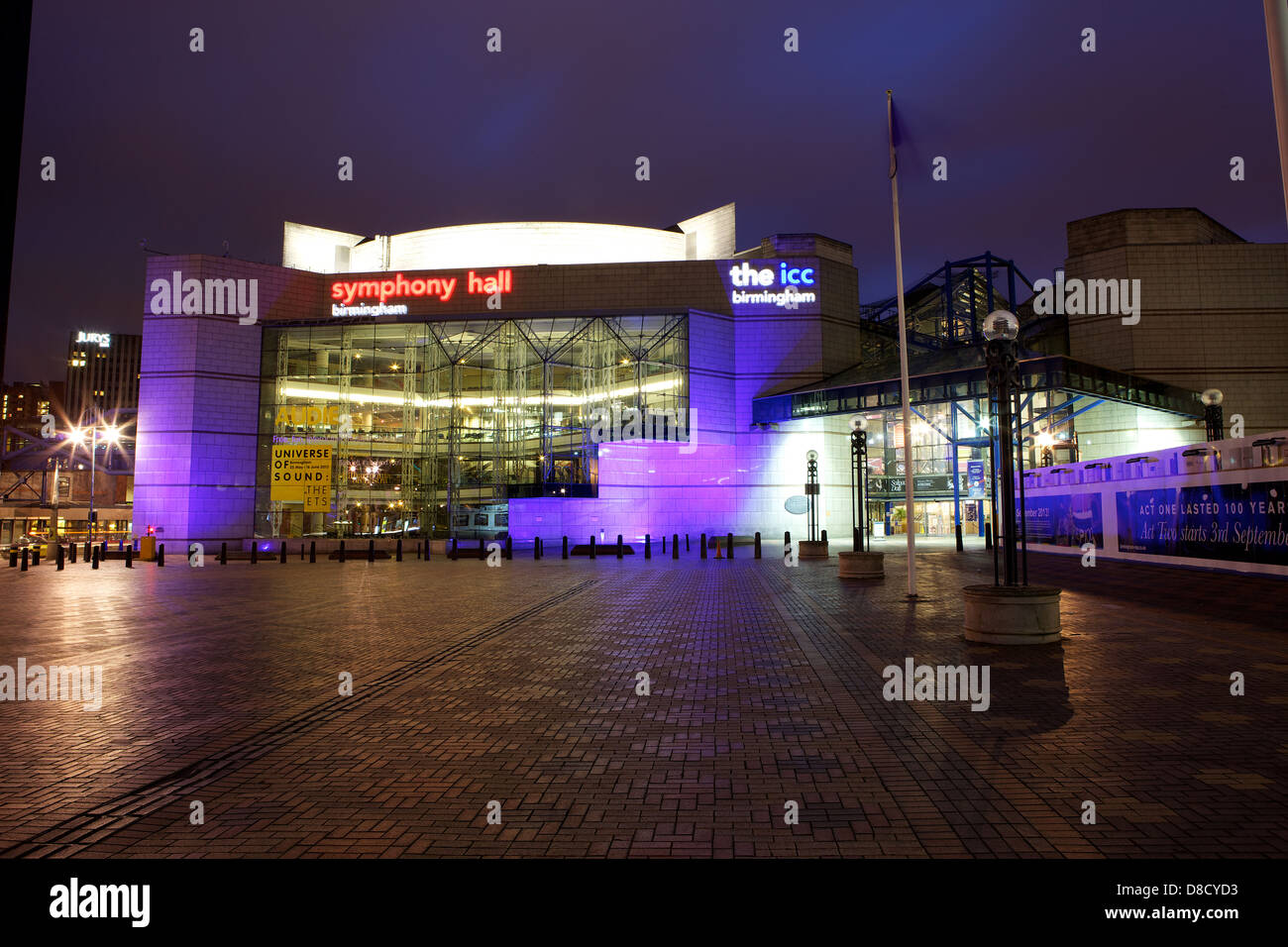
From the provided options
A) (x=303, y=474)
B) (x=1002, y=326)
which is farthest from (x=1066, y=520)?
(x=303, y=474)

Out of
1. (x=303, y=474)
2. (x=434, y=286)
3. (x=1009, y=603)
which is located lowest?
(x=1009, y=603)

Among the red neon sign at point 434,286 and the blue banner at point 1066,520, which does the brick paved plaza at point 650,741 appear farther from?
the red neon sign at point 434,286

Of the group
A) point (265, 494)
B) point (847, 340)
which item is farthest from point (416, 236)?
point (847, 340)

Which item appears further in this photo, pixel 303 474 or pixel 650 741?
pixel 303 474

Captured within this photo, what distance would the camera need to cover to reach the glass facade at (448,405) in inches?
1608

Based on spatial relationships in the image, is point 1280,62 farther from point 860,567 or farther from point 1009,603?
point 860,567

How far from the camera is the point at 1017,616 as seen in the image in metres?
9.27

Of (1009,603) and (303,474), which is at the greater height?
(303,474)

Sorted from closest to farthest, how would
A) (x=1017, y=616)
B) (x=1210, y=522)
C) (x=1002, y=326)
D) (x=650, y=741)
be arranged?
(x=650, y=741) < (x=1017, y=616) < (x=1002, y=326) < (x=1210, y=522)

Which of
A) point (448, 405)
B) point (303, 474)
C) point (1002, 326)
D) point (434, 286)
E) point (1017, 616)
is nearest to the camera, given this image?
point (1017, 616)

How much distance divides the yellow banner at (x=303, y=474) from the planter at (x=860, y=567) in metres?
29.6

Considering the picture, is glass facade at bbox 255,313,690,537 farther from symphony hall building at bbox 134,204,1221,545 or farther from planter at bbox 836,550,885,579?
planter at bbox 836,550,885,579

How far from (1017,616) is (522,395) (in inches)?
1387
